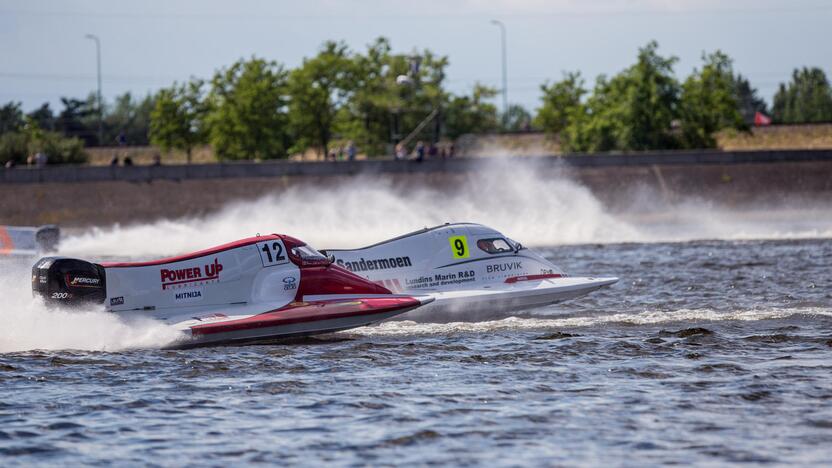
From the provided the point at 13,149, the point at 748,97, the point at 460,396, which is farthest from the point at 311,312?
the point at 748,97

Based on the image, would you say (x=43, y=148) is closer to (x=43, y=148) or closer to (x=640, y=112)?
(x=43, y=148)

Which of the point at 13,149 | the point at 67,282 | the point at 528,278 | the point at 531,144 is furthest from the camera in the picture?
A: the point at 531,144

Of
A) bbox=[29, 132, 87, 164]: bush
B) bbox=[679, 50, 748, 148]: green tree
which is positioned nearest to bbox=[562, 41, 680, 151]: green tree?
bbox=[679, 50, 748, 148]: green tree

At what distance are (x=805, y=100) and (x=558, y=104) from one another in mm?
40422

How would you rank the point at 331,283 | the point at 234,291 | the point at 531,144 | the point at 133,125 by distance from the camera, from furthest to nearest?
the point at 133,125 → the point at 531,144 → the point at 331,283 → the point at 234,291

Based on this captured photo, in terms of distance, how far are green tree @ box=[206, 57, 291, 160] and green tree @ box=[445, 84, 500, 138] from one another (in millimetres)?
12363

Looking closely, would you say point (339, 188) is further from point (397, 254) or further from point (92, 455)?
point (92, 455)

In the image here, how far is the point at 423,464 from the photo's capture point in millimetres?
11633

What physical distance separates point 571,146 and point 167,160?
29.4m

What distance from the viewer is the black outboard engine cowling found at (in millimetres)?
18578

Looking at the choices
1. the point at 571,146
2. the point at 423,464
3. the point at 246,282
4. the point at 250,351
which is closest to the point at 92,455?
the point at 423,464

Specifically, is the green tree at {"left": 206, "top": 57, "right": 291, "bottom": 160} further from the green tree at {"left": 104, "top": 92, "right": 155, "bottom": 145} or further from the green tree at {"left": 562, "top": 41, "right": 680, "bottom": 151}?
the green tree at {"left": 104, "top": 92, "right": 155, "bottom": 145}

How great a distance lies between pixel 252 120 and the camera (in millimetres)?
75938

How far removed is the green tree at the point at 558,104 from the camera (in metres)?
83.1
